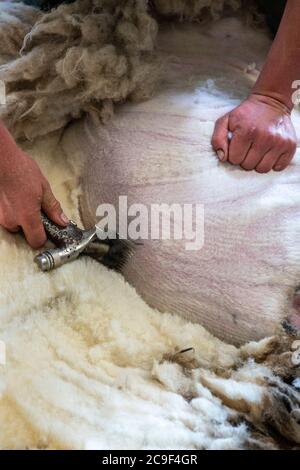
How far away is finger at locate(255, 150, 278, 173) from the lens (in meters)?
0.72

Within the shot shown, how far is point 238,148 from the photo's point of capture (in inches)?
28.2

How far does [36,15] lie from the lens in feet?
2.80

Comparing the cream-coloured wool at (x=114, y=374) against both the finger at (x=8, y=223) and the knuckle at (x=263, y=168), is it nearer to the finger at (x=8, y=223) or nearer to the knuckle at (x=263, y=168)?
the finger at (x=8, y=223)

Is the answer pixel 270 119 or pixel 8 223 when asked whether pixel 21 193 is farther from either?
pixel 270 119

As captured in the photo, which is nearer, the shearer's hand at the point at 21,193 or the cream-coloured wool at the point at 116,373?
the cream-coloured wool at the point at 116,373

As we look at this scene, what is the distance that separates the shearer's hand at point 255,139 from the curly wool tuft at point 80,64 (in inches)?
Answer: 5.8

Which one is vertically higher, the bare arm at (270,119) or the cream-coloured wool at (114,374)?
the bare arm at (270,119)

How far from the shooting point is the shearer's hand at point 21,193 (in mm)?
676

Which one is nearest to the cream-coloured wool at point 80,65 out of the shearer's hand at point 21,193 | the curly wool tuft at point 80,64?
the curly wool tuft at point 80,64

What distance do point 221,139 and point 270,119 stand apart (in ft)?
0.26

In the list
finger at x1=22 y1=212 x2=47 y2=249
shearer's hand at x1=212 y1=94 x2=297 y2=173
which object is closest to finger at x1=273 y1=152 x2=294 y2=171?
shearer's hand at x1=212 y1=94 x2=297 y2=173

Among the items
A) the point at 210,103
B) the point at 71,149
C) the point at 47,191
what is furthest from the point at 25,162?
the point at 210,103

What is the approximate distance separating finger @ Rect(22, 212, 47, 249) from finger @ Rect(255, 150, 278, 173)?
311 millimetres

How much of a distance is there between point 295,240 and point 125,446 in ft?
1.06
